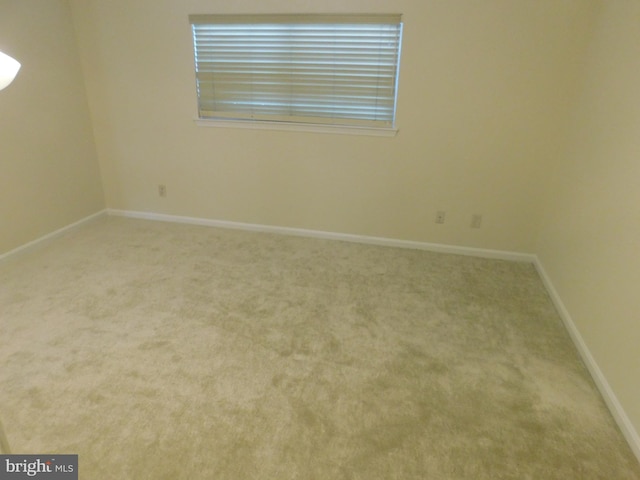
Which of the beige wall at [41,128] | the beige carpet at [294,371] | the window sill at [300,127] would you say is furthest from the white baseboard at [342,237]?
the window sill at [300,127]

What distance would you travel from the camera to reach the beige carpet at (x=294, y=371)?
1.63 metres

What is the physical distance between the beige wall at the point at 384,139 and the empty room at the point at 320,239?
2 centimetres

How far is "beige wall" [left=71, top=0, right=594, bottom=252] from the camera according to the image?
2881mm

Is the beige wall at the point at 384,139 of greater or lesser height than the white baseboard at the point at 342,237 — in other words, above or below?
above

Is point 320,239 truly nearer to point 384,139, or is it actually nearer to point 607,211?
point 384,139

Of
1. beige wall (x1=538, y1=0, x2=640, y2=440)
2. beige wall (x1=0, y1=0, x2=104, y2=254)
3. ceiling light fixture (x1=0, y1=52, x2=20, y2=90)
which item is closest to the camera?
ceiling light fixture (x1=0, y1=52, x2=20, y2=90)

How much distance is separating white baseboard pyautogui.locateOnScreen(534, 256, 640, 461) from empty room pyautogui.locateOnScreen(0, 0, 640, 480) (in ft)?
0.05

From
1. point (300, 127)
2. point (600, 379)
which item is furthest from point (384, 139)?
point (600, 379)

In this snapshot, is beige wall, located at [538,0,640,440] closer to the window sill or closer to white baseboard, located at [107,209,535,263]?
white baseboard, located at [107,209,535,263]

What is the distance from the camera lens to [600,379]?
6.63 feet
